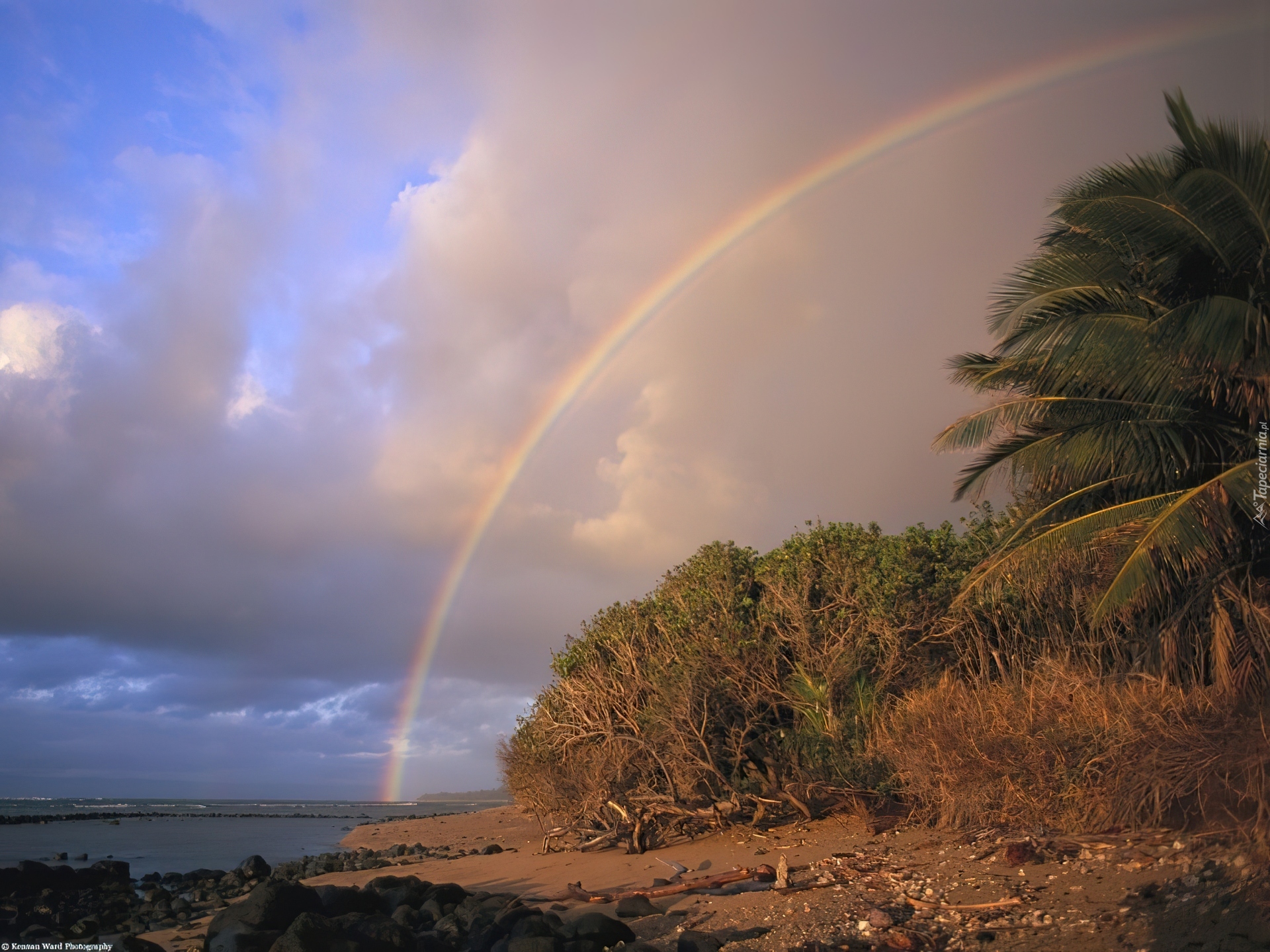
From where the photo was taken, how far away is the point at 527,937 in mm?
8648

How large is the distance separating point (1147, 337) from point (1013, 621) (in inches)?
290

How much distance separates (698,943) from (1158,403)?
836cm

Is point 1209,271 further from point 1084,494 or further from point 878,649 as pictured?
point 878,649

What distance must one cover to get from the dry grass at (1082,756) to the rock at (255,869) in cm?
1666

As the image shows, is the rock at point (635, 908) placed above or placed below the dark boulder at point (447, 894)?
above

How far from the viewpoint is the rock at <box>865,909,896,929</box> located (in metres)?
8.04

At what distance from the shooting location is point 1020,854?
9.24m

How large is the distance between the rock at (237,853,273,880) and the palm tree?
18785mm

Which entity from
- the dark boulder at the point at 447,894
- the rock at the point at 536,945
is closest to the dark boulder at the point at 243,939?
the dark boulder at the point at 447,894

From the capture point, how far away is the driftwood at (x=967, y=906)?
804cm

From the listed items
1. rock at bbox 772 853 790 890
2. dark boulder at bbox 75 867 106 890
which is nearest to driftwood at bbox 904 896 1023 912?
rock at bbox 772 853 790 890

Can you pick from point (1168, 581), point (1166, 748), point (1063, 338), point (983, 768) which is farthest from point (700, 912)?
point (1063, 338)

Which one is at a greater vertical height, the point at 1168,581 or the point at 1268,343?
the point at 1268,343

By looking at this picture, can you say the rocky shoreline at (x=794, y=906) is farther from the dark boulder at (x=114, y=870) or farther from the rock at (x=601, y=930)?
the dark boulder at (x=114, y=870)
